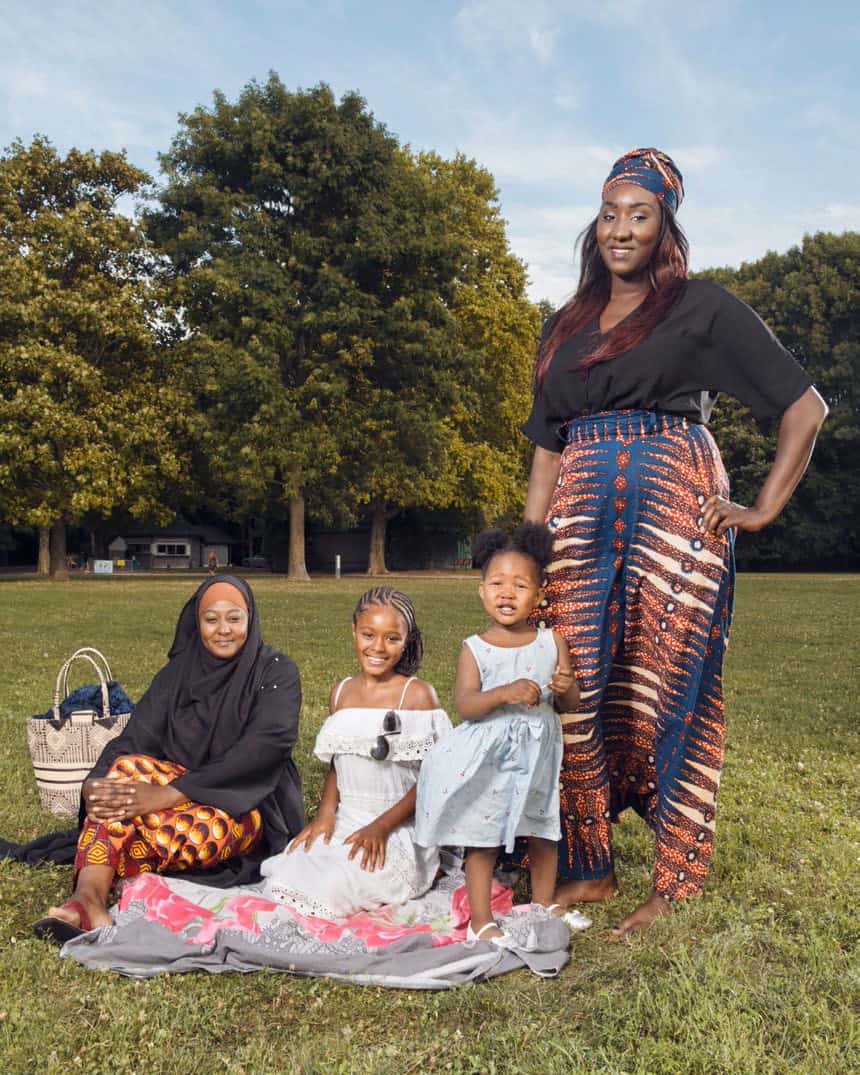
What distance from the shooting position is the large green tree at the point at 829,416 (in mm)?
44906

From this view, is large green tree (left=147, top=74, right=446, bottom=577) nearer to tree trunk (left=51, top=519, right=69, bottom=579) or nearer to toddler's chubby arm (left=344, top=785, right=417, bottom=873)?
tree trunk (left=51, top=519, right=69, bottom=579)

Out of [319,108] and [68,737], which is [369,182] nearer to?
[319,108]

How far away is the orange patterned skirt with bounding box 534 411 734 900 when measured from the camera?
4.12 metres

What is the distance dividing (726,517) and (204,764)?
278 centimetres

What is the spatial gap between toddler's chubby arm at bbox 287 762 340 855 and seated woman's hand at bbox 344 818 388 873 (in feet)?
0.64

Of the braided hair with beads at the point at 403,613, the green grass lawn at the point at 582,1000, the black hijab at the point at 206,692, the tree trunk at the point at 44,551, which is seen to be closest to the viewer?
the green grass lawn at the point at 582,1000

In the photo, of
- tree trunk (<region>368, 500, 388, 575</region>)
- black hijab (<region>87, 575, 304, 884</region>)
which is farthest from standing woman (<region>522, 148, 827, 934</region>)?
tree trunk (<region>368, 500, 388, 575</region>)

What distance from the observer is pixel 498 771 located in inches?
160

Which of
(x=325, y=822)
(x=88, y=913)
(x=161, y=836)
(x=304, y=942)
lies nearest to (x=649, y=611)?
(x=325, y=822)

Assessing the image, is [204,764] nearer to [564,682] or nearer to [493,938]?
[493,938]

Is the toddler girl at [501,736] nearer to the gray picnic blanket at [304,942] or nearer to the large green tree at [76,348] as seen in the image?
the gray picnic blanket at [304,942]

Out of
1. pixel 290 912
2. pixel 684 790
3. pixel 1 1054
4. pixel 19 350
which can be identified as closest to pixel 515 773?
pixel 684 790

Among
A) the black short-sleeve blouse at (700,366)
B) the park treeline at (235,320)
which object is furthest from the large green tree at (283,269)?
the black short-sleeve blouse at (700,366)

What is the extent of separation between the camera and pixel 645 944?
12.7 feet
